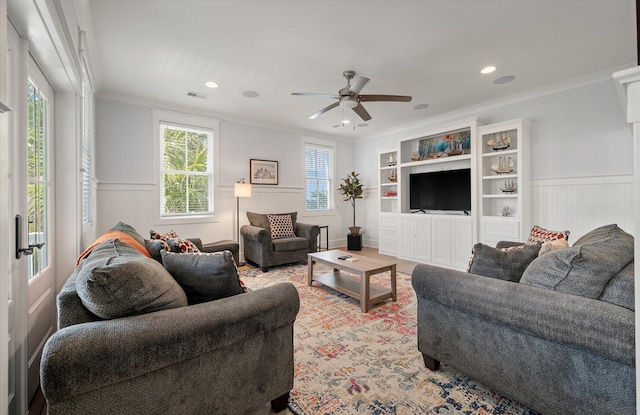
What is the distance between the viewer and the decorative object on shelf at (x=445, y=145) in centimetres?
470

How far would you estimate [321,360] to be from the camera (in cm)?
200

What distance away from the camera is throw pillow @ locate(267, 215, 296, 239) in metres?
4.89

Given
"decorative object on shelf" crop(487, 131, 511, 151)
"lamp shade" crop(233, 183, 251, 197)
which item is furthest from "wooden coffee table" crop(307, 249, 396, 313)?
"decorative object on shelf" crop(487, 131, 511, 151)

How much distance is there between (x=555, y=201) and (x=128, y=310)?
16.0 ft

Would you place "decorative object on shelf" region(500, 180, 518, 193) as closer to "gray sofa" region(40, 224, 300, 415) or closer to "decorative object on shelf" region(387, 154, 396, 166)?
"decorative object on shelf" region(387, 154, 396, 166)

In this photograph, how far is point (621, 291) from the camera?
1.23m

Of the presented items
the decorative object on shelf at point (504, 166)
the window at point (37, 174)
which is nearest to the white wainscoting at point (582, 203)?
the decorative object on shelf at point (504, 166)

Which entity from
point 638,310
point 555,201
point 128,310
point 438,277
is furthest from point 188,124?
point 555,201

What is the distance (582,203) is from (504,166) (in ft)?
3.39

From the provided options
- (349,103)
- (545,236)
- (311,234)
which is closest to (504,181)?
(545,236)

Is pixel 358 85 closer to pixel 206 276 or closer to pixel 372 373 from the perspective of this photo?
pixel 206 276

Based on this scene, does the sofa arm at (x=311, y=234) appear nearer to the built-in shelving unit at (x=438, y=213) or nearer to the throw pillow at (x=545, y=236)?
the built-in shelving unit at (x=438, y=213)

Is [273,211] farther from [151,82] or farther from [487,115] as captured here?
[487,115]

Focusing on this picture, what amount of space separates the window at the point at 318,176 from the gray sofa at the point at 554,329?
15.5 feet
